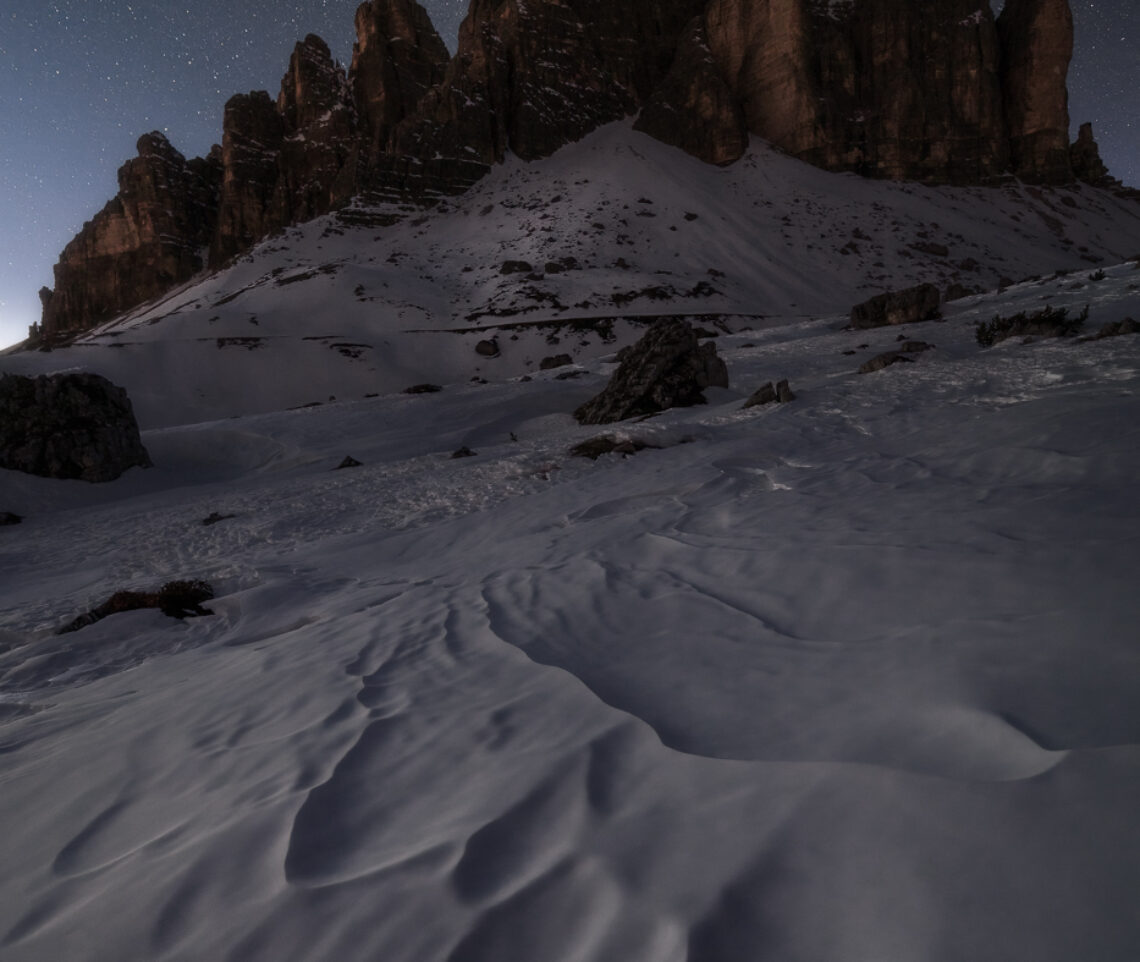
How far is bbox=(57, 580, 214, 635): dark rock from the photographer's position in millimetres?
3537

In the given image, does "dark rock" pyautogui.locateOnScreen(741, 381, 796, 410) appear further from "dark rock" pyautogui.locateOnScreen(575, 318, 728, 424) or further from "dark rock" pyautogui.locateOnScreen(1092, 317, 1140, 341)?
"dark rock" pyautogui.locateOnScreen(1092, 317, 1140, 341)

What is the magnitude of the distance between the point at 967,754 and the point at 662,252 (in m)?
38.7

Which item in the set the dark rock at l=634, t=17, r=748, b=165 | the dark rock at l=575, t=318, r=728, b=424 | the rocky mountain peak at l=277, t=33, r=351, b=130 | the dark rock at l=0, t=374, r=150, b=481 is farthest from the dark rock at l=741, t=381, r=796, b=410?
the rocky mountain peak at l=277, t=33, r=351, b=130

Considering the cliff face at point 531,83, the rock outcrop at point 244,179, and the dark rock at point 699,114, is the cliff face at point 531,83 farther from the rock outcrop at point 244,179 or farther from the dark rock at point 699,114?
the rock outcrop at point 244,179

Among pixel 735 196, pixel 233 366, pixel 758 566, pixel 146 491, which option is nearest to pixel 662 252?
pixel 735 196

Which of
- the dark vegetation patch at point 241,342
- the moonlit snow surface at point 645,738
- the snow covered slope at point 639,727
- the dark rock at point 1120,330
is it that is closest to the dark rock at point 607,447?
the snow covered slope at point 639,727

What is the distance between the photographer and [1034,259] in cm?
4103

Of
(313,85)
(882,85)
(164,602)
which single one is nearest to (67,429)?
(164,602)

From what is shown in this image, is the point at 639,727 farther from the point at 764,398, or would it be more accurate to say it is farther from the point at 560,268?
the point at 560,268

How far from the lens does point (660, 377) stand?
30.9ft

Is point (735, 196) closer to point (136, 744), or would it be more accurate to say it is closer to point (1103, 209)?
point (1103, 209)

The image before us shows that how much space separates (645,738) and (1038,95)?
7442cm

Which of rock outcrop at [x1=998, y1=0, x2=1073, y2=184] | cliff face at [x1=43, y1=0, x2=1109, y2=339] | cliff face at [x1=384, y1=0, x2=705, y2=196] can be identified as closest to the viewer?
cliff face at [x1=384, y1=0, x2=705, y2=196]

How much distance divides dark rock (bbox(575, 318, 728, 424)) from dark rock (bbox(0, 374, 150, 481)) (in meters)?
8.27
